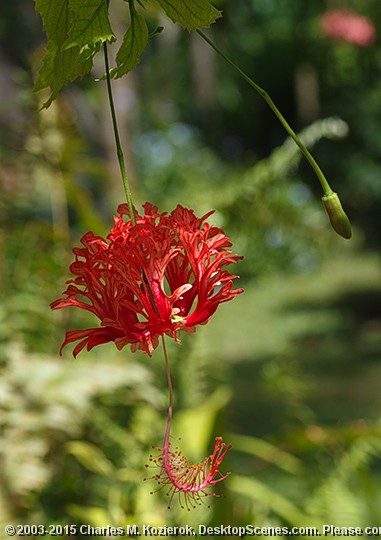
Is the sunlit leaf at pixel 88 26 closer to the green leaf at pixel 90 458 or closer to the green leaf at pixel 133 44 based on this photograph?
the green leaf at pixel 133 44

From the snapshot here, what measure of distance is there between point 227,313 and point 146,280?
7.21 m

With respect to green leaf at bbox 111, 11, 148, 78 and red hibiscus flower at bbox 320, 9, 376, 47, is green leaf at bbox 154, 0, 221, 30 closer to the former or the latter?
green leaf at bbox 111, 11, 148, 78

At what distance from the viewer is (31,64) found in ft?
6.74

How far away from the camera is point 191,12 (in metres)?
0.68

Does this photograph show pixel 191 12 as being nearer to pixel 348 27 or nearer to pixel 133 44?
pixel 133 44

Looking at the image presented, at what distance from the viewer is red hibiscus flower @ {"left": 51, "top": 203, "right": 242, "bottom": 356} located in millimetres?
678

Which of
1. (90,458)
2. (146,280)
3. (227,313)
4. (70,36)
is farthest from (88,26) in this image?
(227,313)

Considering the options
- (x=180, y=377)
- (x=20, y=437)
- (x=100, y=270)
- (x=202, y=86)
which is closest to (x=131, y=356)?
(x=180, y=377)

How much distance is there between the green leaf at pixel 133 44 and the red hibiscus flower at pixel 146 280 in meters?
0.11

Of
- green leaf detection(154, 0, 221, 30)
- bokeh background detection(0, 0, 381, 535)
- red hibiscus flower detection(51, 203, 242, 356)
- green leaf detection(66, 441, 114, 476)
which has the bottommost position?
red hibiscus flower detection(51, 203, 242, 356)

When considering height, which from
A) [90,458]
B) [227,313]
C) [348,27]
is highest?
[348,27]

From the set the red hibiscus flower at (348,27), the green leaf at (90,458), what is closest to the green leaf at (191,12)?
the green leaf at (90,458)

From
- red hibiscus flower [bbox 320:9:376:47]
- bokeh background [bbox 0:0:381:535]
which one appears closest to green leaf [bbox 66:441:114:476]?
bokeh background [bbox 0:0:381:535]

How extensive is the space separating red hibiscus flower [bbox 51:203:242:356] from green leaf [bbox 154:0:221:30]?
13 cm
